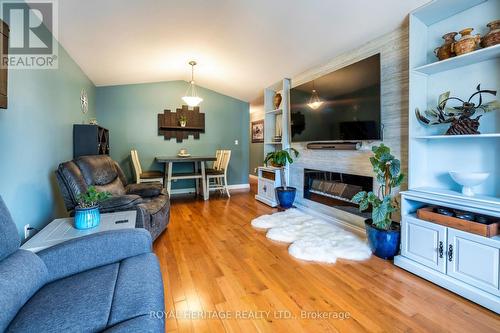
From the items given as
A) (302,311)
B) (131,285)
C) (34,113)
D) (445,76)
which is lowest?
(302,311)

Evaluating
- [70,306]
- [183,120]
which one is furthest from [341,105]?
[183,120]

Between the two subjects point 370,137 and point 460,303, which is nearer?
point 460,303

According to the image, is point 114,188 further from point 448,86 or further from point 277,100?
point 448,86

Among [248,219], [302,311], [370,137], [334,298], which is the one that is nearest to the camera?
[302,311]

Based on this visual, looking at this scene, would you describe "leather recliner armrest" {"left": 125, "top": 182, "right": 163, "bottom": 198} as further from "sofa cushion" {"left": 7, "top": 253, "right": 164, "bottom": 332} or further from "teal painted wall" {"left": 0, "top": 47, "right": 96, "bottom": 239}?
"sofa cushion" {"left": 7, "top": 253, "right": 164, "bottom": 332}

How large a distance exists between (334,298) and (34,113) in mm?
3025

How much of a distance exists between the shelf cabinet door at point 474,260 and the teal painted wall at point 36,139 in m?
3.37

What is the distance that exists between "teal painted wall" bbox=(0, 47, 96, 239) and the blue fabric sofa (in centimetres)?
103

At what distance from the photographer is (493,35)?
68.9 inches

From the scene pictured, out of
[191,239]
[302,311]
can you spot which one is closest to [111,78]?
[191,239]

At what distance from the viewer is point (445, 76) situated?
7.31ft

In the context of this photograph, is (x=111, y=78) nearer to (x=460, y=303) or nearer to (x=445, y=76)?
(x=445, y=76)

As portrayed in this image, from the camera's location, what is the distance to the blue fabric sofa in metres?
0.88

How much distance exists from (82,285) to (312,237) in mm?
2265
